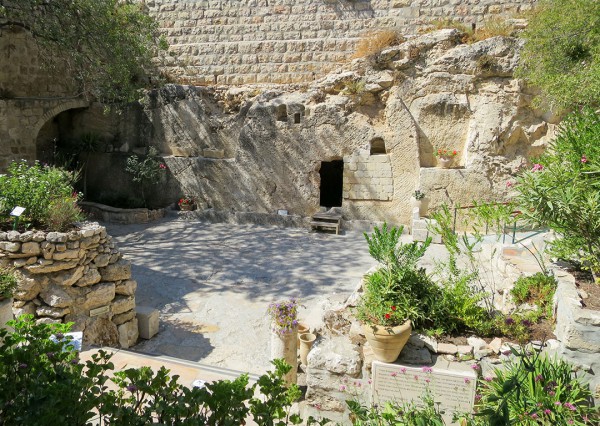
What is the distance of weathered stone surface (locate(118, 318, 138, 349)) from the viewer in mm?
5664

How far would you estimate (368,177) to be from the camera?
11.2 meters

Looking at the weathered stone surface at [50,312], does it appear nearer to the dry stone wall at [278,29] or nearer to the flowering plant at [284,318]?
the flowering plant at [284,318]

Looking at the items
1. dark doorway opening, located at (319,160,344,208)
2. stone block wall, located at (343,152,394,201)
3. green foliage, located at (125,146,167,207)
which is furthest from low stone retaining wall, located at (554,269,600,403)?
green foliage, located at (125,146,167,207)

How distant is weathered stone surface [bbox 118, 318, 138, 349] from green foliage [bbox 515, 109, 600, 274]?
487 centimetres

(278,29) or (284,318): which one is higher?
(278,29)

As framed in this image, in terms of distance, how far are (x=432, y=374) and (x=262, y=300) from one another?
12.8ft

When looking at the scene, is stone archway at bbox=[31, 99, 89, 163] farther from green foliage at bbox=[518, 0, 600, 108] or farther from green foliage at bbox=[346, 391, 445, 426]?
green foliage at bbox=[346, 391, 445, 426]

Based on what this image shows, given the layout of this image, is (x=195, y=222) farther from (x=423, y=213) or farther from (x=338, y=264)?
(x=423, y=213)

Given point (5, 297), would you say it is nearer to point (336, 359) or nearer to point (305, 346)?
point (305, 346)

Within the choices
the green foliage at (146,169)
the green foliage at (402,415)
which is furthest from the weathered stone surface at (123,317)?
the green foliage at (146,169)

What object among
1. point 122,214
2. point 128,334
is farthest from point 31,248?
point 122,214

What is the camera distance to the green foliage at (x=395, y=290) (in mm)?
3939

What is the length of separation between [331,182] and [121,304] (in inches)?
366

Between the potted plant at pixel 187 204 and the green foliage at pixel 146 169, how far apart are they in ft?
3.23
